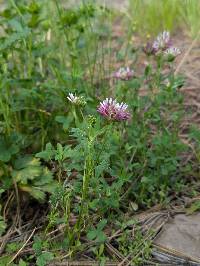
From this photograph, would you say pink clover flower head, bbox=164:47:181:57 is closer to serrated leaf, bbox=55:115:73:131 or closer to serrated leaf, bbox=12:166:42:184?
serrated leaf, bbox=55:115:73:131

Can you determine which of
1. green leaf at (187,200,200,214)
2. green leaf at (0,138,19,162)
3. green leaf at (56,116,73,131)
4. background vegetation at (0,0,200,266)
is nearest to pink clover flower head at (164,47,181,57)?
background vegetation at (0,0,200,266)

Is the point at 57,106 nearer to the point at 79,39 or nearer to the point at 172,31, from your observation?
the point at 79,39

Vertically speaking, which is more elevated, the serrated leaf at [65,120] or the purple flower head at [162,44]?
the purple flower head at [162,44]

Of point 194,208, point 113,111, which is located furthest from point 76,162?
point 194,208

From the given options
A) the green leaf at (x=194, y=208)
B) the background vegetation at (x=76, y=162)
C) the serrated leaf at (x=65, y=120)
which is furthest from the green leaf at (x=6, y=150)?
the green leaf at (x=194, y=208)

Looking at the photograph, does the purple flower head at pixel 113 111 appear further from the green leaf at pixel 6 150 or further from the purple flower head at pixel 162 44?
the purple flower head at pixel 162 44

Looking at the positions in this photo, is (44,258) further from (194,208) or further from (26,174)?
(194,208)

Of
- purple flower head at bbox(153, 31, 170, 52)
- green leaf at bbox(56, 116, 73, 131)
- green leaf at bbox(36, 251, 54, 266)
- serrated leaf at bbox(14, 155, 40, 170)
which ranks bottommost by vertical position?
green leaf at bbox(36, 251, 54, 266)

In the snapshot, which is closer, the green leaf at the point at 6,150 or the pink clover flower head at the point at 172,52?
the green leaf at the point at 6,150

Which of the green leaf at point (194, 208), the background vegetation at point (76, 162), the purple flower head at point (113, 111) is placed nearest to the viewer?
the purple flower head at point (113, 111)

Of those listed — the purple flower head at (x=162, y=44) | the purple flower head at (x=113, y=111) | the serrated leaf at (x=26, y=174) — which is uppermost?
the purple flower head at (x=162, y=44)

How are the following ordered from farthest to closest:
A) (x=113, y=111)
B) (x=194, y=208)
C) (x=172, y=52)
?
(x=172, y=52) < (x=194, y=208) < (x=113, y=111)

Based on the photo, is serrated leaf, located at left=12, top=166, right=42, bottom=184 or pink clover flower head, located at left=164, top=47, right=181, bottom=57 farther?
pink clover flower head, located at left=164, top=47, right=181, bottom=57
